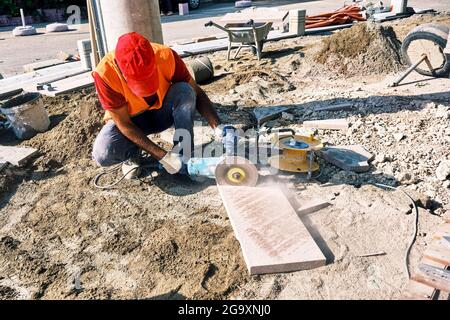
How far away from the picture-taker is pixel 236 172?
11.1 feet

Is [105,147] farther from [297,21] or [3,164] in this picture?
[297,21]

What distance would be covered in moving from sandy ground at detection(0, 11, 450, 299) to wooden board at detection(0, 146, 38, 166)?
0.36 feet

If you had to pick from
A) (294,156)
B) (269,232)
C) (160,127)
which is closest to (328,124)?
(294,156)

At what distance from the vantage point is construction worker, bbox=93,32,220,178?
3064 millimetres

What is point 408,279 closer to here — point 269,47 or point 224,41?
point 269,47

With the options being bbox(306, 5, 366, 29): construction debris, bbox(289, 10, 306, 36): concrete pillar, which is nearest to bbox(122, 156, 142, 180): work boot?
bbox(289, 10, 306, 36): concrete pillar

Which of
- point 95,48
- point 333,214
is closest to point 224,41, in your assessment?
point 95,48

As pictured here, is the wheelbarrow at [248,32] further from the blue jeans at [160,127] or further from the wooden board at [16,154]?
the wooden board at [16,154]

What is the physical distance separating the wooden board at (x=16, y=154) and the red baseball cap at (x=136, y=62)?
1776mm

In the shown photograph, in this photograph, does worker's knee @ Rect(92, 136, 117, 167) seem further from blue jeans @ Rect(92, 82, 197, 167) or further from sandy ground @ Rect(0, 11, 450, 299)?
sandy ground @ Rect(0, 11, 450, 299)

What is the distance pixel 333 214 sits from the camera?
3154 millimetres

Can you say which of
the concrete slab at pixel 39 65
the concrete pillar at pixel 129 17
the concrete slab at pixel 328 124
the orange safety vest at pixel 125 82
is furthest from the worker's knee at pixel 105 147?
the concrete slab at pixel 39 65

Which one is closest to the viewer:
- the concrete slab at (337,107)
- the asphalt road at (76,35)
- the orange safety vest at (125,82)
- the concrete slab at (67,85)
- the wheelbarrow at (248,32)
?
the orange safety vest at (125,82)

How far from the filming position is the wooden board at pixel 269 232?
260 cm
